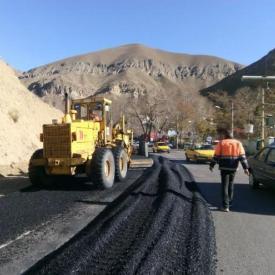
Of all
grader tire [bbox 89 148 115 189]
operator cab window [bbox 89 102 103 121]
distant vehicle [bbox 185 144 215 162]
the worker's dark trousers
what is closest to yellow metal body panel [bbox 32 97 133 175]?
grader tire [bbox 89 148 115 189]

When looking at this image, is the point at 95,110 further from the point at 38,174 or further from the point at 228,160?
the point at 228,160

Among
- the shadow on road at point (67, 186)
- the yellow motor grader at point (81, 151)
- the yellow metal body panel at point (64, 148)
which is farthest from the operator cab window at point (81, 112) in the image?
the shadow on road at point (67, 186)

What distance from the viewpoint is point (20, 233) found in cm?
841

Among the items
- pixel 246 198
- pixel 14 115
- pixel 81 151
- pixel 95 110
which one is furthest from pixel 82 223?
pixel 14 115

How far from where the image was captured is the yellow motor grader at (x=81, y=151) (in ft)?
48.5

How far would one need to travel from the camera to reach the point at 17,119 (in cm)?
3375

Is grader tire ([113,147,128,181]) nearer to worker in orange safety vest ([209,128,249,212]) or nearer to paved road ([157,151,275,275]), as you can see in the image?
paved road ([157,151,275,275])

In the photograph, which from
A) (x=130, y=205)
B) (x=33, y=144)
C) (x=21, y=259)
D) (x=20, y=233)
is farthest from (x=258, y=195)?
(x=33, y=144)

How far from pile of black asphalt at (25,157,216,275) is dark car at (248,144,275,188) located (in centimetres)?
252

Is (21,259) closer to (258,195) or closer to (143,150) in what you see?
(258,195)

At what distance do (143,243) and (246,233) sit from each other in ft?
7.02

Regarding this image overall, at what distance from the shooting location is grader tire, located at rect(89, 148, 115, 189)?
47.9 ft

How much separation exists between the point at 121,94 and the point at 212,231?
610 ft

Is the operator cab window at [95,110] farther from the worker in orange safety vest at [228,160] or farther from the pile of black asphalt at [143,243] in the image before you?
the worker in orange safety vest at [228,160]
